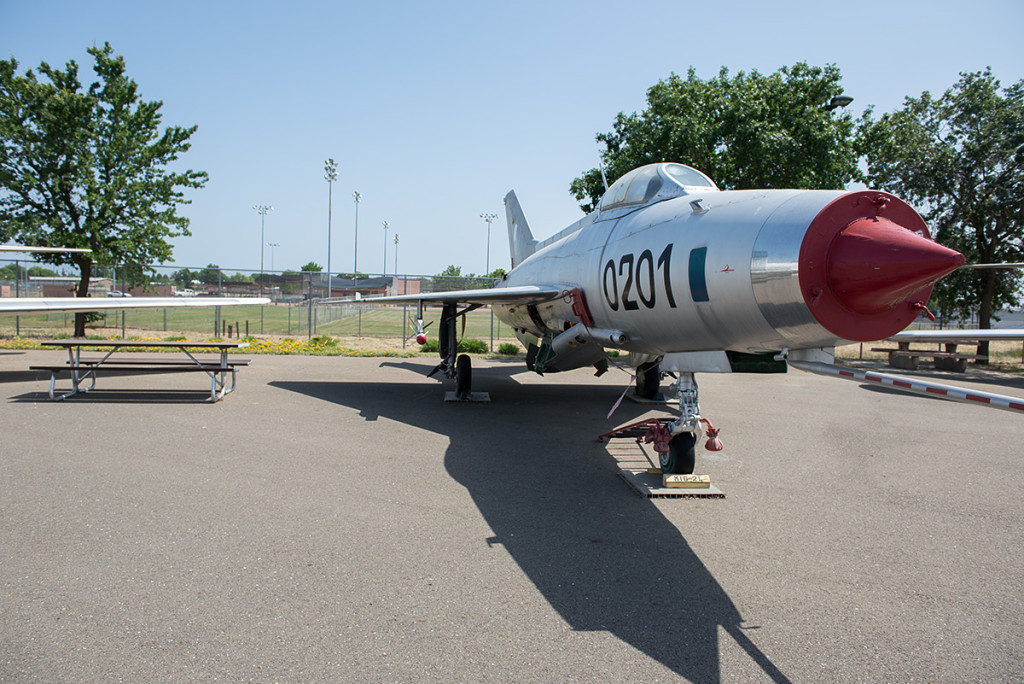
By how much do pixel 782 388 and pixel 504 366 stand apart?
6.93 m

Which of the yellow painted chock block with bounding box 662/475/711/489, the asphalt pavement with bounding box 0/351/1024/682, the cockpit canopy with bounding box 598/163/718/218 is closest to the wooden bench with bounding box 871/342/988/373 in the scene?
the asphalt pavement with bounding box 0/351/1024/682

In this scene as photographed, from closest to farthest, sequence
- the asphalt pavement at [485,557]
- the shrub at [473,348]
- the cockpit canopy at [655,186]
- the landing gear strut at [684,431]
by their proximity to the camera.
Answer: the asphalt pavement at [485,557] → the landing gear strut at [684,431] → the cockpit canopy at [655,186] → the shrub at [473,348]

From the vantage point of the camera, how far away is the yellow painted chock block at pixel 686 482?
18.4ft

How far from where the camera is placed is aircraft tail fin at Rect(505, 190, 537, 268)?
1362cm

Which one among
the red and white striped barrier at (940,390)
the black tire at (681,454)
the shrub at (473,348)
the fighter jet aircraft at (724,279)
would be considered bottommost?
the black tire at (681,454)

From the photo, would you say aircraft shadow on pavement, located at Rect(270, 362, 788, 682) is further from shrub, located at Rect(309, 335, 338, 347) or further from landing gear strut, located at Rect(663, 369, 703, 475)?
shrub, located at Rect(309, 335, 338, 347)

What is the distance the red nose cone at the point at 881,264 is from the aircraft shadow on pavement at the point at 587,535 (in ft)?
6.39

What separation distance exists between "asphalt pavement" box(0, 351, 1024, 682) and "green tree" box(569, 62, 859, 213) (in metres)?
9.09

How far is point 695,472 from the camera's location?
622 centimetres

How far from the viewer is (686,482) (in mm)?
5594

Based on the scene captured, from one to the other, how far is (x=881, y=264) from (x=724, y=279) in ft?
3.43

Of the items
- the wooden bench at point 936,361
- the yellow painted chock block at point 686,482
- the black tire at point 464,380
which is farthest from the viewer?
the wooden bench at point 936,361

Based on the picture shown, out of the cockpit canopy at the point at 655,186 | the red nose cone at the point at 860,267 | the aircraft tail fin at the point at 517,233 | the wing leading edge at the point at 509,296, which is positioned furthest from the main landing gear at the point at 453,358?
the red nose cone at the point at 860,267

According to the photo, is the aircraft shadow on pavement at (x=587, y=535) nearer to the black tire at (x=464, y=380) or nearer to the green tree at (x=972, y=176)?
the black tire at (x=464, y=380)
